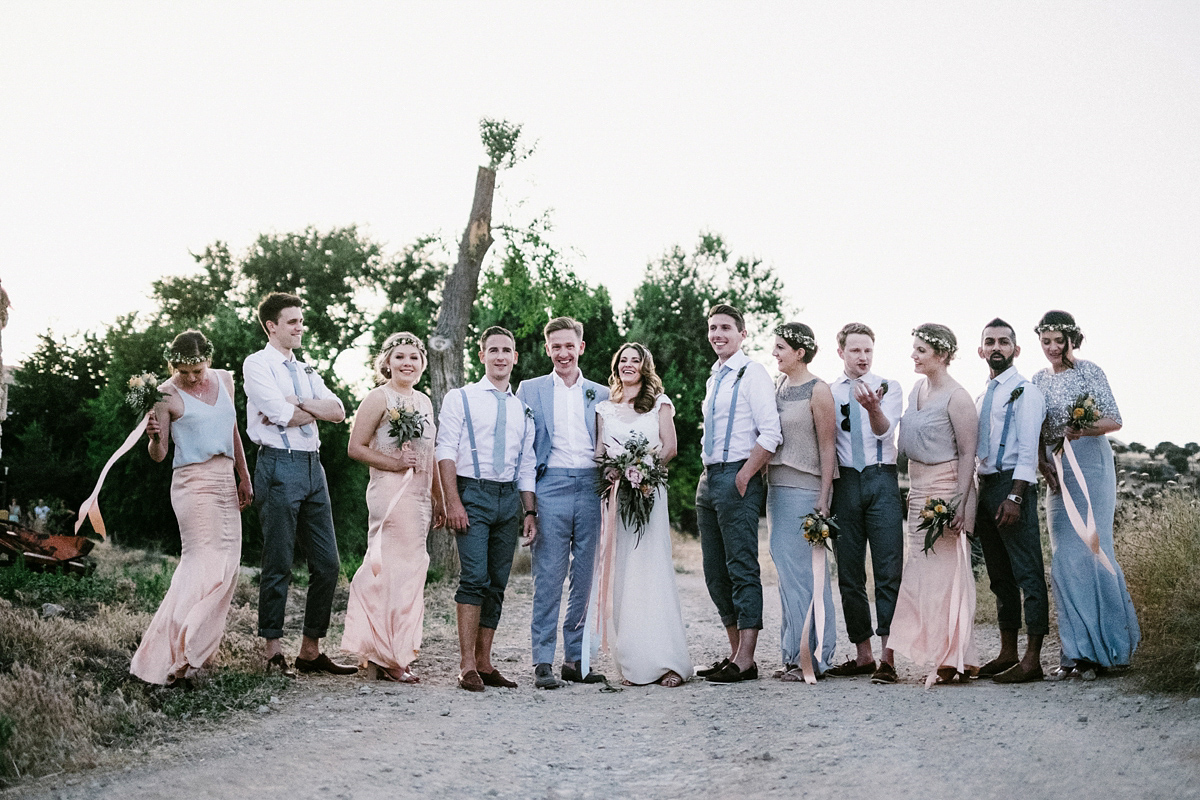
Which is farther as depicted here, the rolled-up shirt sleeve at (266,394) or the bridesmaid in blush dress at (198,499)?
the rolled-up shirt sleeve at (266,394)

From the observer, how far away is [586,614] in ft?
23.9

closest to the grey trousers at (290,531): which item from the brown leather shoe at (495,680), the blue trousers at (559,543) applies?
the brown leather shoe at (495,680)

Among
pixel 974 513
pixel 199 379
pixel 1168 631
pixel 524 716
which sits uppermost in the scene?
pixel 199 379

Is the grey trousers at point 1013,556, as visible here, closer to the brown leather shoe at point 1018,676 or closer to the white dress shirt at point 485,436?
the brown leather shoe at point 1018,676

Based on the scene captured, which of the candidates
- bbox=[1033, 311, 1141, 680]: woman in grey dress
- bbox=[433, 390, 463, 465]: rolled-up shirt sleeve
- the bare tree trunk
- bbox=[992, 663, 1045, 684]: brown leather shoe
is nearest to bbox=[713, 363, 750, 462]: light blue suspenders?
bbox=[433, 390, 463, 465]: rolled-up shirt sleeve

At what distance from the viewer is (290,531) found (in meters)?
6.98

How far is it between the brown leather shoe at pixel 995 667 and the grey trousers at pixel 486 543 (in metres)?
3.32

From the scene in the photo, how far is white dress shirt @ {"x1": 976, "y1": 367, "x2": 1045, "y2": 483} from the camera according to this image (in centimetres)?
665

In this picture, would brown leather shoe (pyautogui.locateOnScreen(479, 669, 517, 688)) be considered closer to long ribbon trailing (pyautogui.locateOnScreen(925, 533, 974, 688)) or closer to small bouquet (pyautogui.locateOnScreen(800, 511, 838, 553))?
small bouquet (pyautogui.locateOnScreen(800, 511, 838, 553))

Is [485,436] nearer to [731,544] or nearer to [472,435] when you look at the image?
[472,435]

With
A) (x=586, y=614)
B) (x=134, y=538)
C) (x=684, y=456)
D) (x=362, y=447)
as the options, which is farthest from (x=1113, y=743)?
(x=684, y=456)

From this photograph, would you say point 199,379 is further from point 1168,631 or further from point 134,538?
point 134,538

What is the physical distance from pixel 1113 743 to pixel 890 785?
1.32 m

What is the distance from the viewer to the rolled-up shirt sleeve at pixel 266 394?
6.88 metres
